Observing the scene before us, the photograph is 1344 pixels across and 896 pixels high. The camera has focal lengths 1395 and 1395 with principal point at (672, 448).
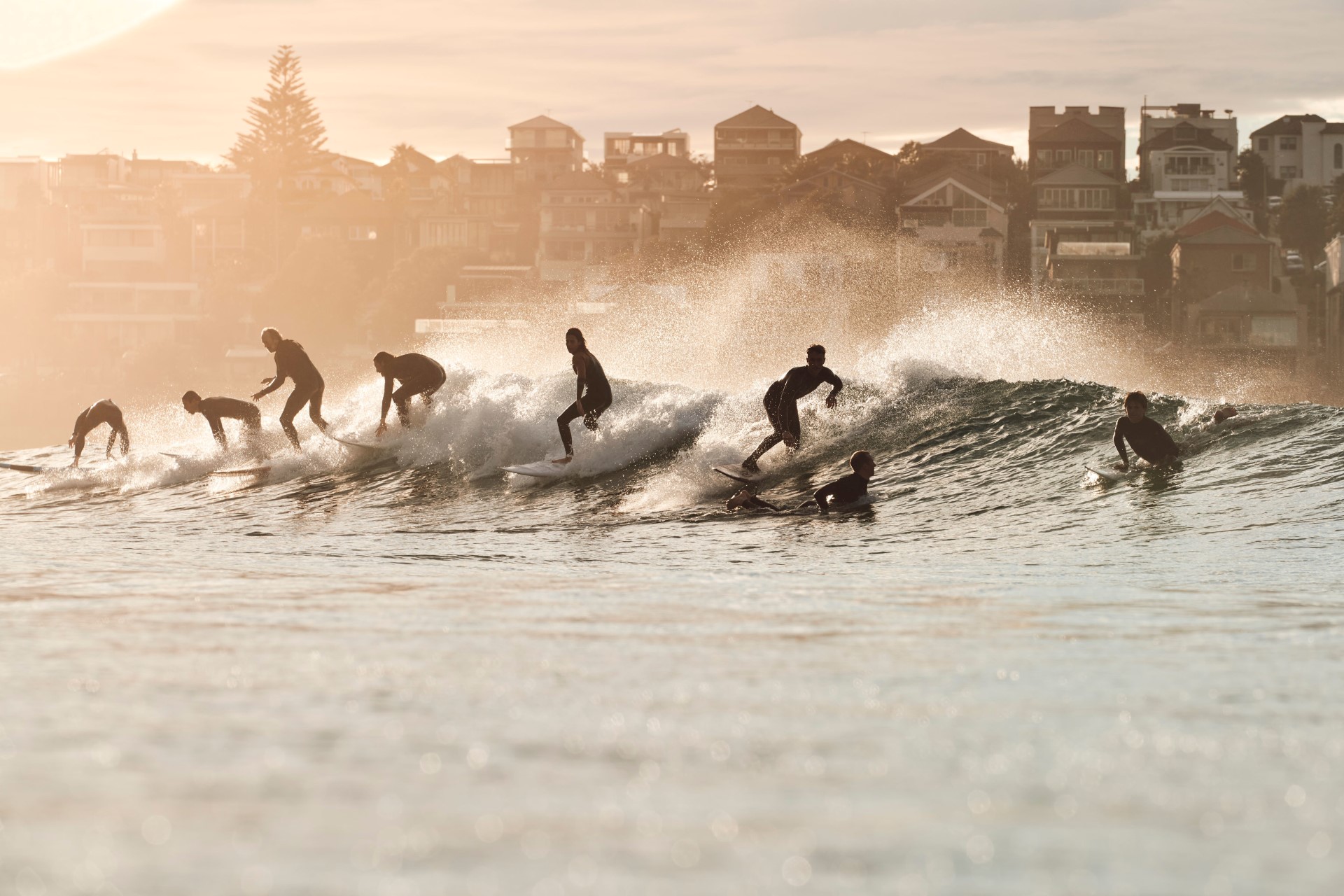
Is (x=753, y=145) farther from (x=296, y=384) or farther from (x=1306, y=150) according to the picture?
(x=296, y=384)

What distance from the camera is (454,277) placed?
8719 centimetres

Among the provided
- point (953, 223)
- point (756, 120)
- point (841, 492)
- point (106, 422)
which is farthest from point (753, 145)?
point (841, 492)

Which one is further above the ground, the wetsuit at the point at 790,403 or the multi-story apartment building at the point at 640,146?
the multi-story apartment building at the point at 640,146

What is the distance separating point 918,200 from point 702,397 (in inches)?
2211

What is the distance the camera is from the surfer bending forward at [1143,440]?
1391 centimetres

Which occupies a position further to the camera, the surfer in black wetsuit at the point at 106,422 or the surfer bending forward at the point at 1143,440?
the surfer in black wetsuit at the point at 106,422

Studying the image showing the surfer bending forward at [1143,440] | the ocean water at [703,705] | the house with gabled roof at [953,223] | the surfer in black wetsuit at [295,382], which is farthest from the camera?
the house with gabled roof at [953,223]

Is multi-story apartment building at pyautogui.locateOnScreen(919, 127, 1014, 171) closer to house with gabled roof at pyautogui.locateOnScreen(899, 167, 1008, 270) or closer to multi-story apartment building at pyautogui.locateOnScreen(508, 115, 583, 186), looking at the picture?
house with gabled roof at pyautogui.locateOnScreen(899, 167, 1008, 270)

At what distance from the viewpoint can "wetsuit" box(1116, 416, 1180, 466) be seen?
1395cm

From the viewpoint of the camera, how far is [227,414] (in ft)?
63.2

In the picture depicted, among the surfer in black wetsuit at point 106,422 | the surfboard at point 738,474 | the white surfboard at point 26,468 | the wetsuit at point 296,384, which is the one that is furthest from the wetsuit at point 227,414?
the surfboard at point 738,474

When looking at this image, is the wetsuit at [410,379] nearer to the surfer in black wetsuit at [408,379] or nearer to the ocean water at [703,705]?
the surfer in black wetsuit at [408,379]

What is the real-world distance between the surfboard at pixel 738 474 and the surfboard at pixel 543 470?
80.9 inches

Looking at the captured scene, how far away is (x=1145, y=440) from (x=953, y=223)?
5968 centimetres
